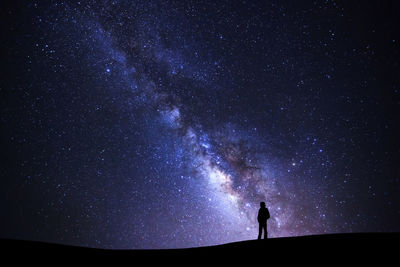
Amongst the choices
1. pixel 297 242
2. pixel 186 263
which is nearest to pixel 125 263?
pixel 186 263

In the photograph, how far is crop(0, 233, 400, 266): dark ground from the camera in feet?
23.1

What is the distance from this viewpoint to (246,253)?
805 centimetres

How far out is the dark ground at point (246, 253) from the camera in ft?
23.1

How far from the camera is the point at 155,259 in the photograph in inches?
332

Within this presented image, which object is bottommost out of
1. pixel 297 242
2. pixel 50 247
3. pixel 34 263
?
pixel 34 263

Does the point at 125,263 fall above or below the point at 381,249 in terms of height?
below

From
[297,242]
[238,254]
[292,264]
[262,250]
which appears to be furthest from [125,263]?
[297,242]

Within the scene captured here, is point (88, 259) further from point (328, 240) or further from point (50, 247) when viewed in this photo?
point (328, 240)

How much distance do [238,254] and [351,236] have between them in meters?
3.92

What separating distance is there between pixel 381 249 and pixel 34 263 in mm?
9484

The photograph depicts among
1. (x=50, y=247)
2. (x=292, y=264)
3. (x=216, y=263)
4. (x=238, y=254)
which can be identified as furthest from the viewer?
(x=50, y=247)

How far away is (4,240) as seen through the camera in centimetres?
958

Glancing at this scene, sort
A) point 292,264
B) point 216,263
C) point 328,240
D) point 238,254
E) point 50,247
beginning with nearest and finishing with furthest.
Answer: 1. point 292,264
2. point 216,263
3. point 238,254
4. point 328,240
5. point 50,247

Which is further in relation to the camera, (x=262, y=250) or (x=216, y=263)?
(x=262, y=250)
